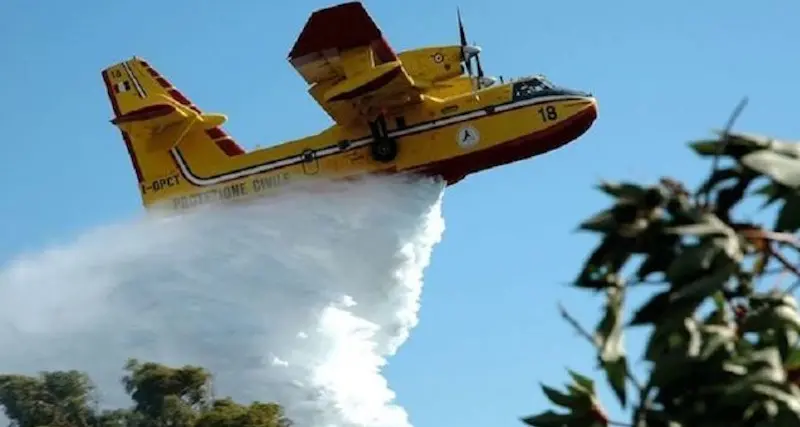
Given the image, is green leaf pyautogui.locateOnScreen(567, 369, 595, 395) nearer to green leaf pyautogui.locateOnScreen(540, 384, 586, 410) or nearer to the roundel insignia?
green leaf pyautogui.locateOnScreen(540, 384, 586, 410)

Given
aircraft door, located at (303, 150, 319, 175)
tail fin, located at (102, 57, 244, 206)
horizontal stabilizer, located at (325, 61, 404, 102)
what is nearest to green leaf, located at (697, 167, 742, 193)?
horizontal stabilizer, located at (325, 61, 404, 102)

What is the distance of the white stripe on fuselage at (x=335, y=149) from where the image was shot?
3566 cm

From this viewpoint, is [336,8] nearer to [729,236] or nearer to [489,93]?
[489,93]

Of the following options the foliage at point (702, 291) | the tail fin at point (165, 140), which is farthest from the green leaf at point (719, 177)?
the tail fin at point (165, 140)

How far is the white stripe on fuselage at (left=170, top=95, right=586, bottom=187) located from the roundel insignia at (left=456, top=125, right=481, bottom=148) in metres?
0.29

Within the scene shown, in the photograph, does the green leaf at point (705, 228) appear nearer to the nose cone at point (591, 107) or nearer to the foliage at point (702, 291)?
the foliage at point (702, 291)

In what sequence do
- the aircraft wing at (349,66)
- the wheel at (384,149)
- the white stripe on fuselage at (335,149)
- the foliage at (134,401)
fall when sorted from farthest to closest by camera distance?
the foliage at (134,401) < the wheel at (384,149) < the white stripe on fuselage at (335,149) < the aircraft wing at (349,66)

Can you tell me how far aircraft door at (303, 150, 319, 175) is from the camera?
36969mm

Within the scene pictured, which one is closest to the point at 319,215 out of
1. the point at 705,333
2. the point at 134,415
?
→ the point at 134,415

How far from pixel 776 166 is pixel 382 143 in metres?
32.9

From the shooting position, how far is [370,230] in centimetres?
3891

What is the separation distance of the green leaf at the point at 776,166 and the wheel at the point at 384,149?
32.8 metres

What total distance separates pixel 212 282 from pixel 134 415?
11.3 m

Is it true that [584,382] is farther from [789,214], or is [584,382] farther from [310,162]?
[310,162]
